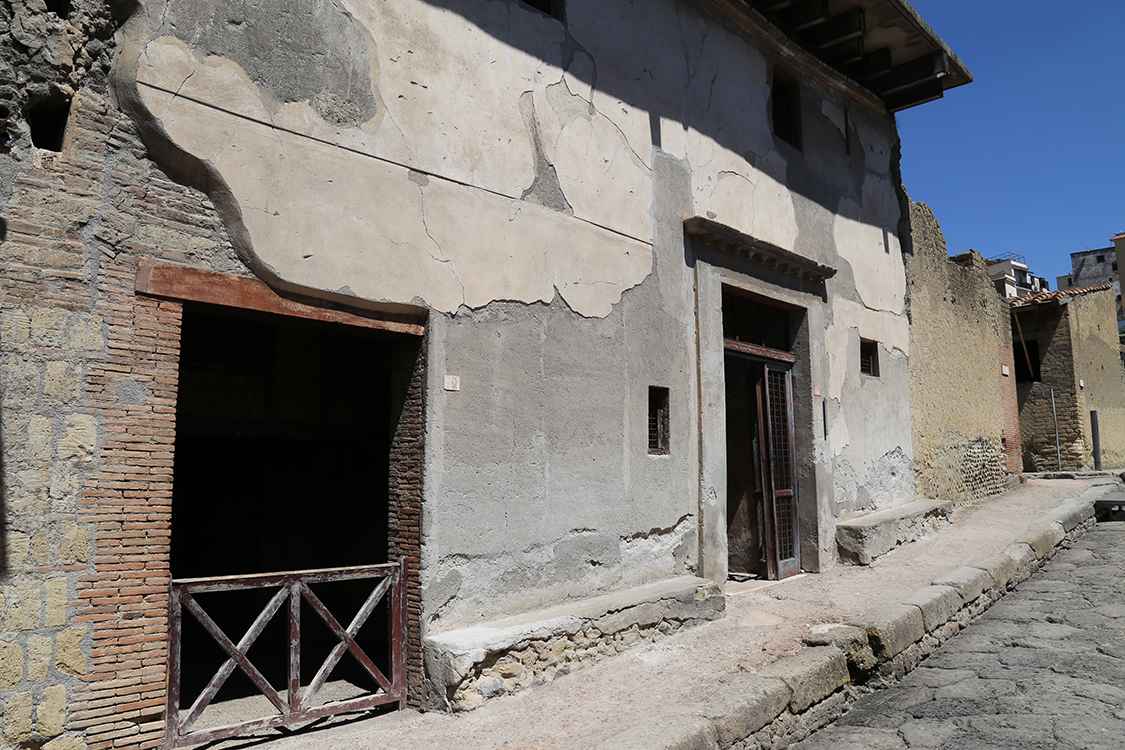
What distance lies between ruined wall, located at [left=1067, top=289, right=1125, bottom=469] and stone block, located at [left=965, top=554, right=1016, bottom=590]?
13787 mm

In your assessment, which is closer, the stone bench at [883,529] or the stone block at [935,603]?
the stone block at [935,603]

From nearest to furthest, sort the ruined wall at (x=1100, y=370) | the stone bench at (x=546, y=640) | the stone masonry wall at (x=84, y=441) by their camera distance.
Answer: the stone masonry wall at (x=84, y=441), the stone bench at (x=546, y=640), the ruined wall at (x=1100, y=370)

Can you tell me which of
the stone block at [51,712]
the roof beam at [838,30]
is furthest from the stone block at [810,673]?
the roof beam at [838,30]

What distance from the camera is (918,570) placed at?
307 inches

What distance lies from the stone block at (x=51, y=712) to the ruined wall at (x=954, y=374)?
9.98 metres

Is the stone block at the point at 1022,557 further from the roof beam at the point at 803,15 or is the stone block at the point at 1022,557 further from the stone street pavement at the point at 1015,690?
the roof beam at the point at 803,15

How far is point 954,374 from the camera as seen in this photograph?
1184cm

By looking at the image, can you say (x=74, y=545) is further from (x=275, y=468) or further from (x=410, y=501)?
(x=275, y=468)

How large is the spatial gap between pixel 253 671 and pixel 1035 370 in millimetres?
20852

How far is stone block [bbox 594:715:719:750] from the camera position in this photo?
351 cm

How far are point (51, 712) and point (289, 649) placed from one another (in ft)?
3.72

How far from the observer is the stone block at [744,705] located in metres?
3.88

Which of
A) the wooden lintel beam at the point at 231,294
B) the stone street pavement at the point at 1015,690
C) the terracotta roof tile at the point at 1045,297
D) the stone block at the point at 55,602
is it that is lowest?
the stone street pavement at the point at 1015,690

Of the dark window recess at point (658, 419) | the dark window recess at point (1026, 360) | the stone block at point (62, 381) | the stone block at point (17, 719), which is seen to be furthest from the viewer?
the dark window recess at point (1026, 360)
